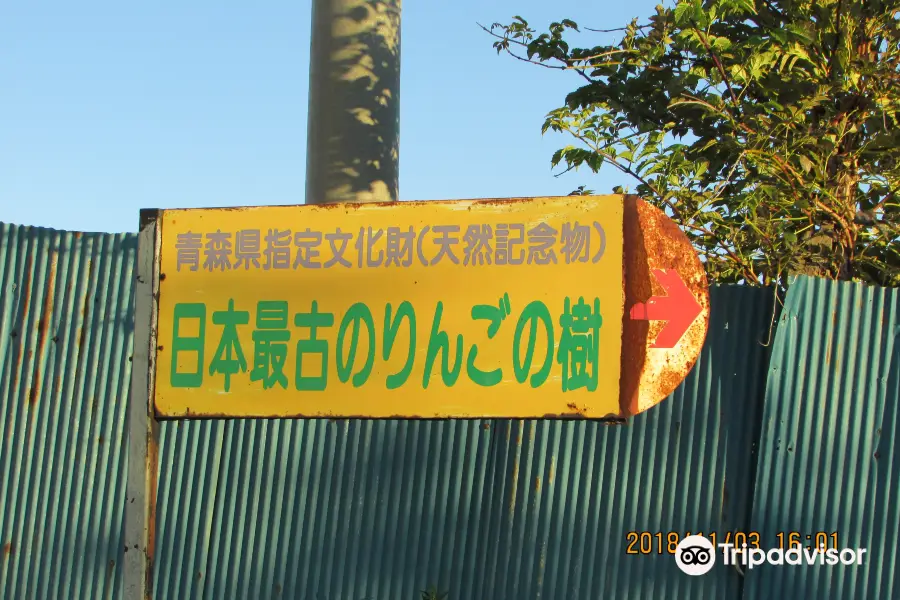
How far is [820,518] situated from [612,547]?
3.50 feet

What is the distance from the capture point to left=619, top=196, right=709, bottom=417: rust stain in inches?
136

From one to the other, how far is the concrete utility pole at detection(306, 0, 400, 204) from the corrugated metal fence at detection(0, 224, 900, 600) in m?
1.29

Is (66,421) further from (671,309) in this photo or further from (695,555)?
(671,309)

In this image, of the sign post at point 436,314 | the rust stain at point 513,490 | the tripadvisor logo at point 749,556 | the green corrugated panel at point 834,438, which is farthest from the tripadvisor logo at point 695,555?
the sign post at point 436,314

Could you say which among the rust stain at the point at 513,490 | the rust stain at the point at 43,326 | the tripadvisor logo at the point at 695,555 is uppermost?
the rust stain at the point at 43,326

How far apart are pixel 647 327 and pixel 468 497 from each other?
7.24 feet

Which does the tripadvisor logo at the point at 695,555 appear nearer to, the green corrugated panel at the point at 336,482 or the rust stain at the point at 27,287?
the green corrugated panel at the point at 336,482

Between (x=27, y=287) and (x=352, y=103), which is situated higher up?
(x=352, y=103)

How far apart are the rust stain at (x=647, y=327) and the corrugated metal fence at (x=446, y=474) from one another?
1.78 meters

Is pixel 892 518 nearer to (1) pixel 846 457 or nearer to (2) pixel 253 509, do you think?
(1) pixel 846 457

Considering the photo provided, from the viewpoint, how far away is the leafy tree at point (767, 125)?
5.75 metres

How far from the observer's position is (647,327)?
349 cm

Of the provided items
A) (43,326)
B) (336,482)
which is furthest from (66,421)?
(336,482)

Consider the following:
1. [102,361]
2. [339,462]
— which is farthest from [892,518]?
[102,361]
